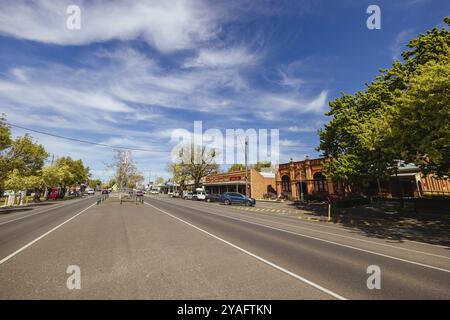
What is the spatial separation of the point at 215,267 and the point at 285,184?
40.2 metres

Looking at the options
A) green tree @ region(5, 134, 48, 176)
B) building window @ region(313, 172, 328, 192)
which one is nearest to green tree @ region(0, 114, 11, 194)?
green tree @ region(5, 134, 48, 176)

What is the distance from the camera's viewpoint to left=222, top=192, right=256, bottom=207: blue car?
1281 inches

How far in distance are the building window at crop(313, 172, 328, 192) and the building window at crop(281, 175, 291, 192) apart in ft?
18.9

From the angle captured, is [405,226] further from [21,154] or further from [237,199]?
[21,154]

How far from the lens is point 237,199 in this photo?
3409cm

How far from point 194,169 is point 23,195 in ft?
110

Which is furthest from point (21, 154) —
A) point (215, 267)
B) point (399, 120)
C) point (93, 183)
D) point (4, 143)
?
point (93, 183)

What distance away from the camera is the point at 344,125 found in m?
23.4

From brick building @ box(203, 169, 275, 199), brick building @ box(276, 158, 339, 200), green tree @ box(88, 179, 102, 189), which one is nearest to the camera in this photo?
brick building @ box(276, 158, 339, 200)

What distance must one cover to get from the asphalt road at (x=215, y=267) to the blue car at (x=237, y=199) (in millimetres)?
22050

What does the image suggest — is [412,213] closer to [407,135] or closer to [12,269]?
[407,135]

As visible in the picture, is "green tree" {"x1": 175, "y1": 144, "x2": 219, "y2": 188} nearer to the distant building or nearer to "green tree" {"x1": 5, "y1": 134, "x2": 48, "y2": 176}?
the distant building
